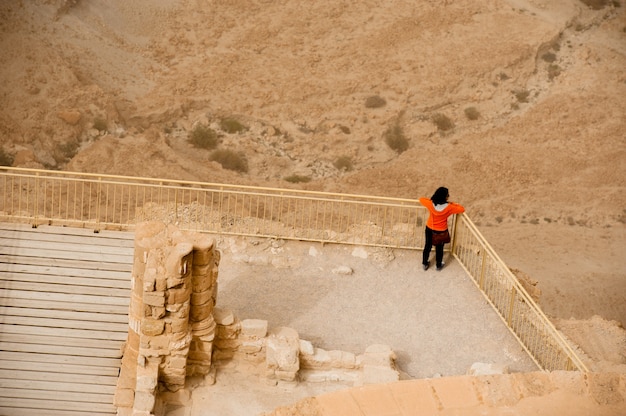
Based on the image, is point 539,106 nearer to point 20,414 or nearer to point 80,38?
point 80,38

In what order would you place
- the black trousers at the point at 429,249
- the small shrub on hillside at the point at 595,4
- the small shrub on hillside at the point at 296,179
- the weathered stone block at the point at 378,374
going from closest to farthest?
the weathered stone block at the point at 378,374, the black trousers at the point at 429,249, the small shrub on hillside at the point at 296,179, the small shrub on hillside at the point at 595,4

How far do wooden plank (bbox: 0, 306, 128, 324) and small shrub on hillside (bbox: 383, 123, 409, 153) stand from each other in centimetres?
1490

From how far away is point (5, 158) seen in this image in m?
32.7

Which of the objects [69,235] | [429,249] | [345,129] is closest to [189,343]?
[69,235]

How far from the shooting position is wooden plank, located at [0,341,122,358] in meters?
20.5

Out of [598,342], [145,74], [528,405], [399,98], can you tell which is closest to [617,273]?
[598,342]

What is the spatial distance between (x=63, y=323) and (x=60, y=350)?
0.54m

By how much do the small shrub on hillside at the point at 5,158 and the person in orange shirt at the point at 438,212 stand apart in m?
14.3

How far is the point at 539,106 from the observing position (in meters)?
35.7

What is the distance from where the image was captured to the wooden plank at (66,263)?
21734 millimetres

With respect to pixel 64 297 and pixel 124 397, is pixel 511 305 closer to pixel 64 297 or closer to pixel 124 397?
pixel 124 397

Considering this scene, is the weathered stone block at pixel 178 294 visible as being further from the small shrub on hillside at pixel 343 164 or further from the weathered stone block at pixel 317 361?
the small shrub on hillside at pixel 343 164

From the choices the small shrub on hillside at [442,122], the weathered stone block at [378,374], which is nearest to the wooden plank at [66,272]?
the weathered stone block at [378,374]

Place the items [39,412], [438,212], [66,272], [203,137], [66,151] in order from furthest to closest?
[203,137]
[66,151]
[438,212]
[66,272]
[39,412]
